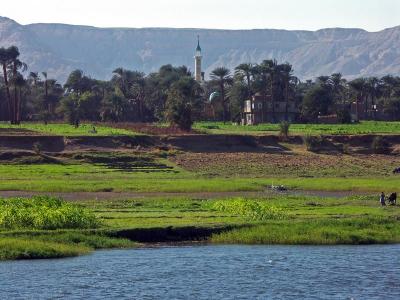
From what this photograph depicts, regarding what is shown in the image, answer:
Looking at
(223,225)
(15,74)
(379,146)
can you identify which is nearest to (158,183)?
(223,225)

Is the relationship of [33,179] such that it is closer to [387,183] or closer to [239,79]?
[387,183]

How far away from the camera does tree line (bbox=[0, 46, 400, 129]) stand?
154 metres

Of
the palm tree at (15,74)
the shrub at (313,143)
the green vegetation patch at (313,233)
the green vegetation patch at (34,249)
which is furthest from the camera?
the palm tree at (15,74)

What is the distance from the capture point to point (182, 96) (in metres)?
144

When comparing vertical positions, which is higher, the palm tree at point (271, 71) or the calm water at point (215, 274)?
the palm tree at point (271, 71)

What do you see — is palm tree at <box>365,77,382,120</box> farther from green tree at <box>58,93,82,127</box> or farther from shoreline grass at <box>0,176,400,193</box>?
shoreline grass at <box>0,176,400,193</box>

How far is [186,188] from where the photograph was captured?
80.8 meters

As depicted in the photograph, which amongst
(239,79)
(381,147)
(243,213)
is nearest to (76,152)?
(381,147)

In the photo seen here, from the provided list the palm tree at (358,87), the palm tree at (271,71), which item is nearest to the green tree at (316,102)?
the palm tree at (271,71)

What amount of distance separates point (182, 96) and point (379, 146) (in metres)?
39.0

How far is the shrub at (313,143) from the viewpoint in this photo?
112500mm

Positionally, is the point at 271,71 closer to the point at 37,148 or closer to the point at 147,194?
the point at 37,148

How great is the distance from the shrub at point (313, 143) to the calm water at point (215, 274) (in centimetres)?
6055

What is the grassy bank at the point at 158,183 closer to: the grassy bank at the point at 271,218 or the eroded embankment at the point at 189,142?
the grassy bank at the point at 271,218
